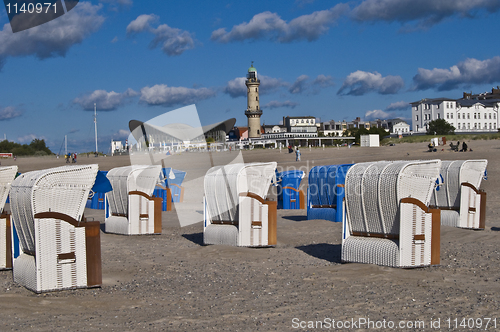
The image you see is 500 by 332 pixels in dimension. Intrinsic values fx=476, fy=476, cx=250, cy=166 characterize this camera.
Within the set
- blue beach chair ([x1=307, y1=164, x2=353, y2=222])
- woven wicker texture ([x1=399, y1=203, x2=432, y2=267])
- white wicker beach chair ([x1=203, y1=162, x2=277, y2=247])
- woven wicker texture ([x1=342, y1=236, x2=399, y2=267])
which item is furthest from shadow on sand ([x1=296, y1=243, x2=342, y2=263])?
blue beach chair ([x1=307, y1=164, x2=353, y2=222])

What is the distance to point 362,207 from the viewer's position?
25.7ft

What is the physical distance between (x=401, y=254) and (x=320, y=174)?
7.20 meters

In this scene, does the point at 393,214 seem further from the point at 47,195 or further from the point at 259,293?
the point at 47,195

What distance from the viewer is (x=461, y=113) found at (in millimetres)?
107062

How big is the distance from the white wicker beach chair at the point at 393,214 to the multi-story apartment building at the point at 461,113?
338 ft

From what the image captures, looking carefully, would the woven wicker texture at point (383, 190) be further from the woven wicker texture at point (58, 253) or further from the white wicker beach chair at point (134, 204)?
the white wicker beach chair at point (134, 204)

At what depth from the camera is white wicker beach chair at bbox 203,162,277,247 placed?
32.1 feet

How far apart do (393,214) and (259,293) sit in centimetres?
256

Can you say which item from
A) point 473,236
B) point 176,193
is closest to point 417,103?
point 176,193

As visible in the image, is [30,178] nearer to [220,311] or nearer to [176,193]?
[220,311]

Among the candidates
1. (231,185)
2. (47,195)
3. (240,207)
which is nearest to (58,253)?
(47,195)

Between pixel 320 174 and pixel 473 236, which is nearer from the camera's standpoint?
pixel 473 236

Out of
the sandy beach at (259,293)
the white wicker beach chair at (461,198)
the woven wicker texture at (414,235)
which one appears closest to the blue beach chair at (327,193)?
the white wicker beach chair at (461,198)

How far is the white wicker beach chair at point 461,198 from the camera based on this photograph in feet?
38.6
